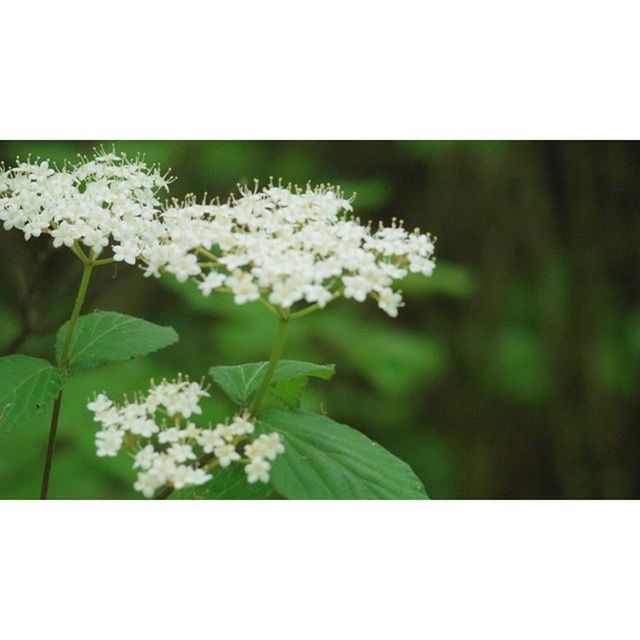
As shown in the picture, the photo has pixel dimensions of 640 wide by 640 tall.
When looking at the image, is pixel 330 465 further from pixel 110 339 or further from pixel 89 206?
pixel 89 206

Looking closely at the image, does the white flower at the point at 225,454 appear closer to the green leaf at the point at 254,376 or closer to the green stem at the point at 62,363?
the green leaf at the point at 254,376

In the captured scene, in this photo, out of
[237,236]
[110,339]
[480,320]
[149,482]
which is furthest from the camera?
[480,320]

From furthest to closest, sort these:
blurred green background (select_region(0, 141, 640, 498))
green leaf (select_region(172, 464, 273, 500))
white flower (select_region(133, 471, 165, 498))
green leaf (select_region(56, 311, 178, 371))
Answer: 1. blurred green background (select_region(0, 141, 640, 498))
2. green leaf (select_region(56, 311, 178, 371))
3. green leaf (select_region(172, 464, 273, 500))
4. white flower (select_region(133, 471, 165, 498))

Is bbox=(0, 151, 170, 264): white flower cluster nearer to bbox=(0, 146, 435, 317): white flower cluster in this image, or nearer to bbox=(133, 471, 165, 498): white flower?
bbox=(0, 146, 435, 317): white flower cluster

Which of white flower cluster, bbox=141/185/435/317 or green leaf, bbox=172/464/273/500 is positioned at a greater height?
white flower cluster, bbox=141/185/435/317

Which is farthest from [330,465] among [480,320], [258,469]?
[480,320]

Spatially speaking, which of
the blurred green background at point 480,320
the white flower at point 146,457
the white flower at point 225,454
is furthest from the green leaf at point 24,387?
the blurred green background at point 480,320

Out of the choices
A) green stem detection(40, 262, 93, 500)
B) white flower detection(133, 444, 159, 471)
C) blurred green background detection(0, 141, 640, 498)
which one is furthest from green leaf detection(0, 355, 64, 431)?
blurred green background detection(0, 141, 640, 498)
